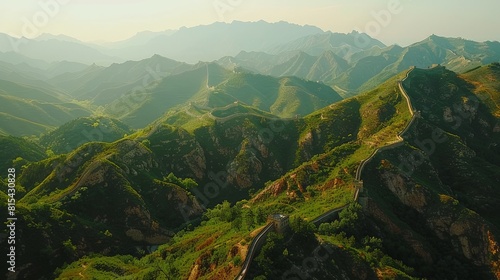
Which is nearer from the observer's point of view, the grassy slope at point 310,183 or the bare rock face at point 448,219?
the grassy slope at point 310,183

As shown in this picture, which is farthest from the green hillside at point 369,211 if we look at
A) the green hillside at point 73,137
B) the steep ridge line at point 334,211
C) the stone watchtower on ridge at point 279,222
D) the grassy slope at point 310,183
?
the green hillside at point 73,137

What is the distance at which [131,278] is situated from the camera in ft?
205

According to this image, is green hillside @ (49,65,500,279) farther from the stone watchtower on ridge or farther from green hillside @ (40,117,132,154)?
green hillside @ (40,117,132,154)

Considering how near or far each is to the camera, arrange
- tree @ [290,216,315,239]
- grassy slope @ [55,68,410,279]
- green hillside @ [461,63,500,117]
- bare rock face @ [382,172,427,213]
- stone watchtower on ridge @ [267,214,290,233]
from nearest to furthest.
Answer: stone watchtower on ridge @ [267,214,290,233] → tree @ [290,216,315,239] → grassy slope @ [55,68,410,279] → bare rock face @ [382,172,427,213] → green hillside @ [461,63,500,117]

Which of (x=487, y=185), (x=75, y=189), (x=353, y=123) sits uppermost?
(x=75, y=189)

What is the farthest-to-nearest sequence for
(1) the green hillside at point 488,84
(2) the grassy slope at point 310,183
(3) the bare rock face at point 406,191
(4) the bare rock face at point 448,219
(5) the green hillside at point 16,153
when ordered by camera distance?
(1) the green hillside at point 488,84 → (5) the green hillside at point 16,153 → (3) the bare rock face at point 406,191 → (4) the bare rock face at point 448,219 → (2) the grassy slope at point 310,183

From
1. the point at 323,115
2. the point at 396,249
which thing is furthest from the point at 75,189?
the point at 323,115

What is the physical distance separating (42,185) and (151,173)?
86.0 feet

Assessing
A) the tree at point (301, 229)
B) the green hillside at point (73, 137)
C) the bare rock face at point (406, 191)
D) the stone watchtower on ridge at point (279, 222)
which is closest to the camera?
the stone watchtower on ridge at point (279, 222)

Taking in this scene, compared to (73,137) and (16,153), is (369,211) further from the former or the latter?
(73,137)

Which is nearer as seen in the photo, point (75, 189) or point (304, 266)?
point (304, 266)

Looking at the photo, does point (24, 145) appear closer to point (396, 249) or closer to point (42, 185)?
point (42, 185)

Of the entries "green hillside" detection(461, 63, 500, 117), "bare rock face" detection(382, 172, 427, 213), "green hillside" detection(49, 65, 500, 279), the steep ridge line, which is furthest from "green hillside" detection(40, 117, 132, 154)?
"green hillside" detection(461, 63, 500, 117)

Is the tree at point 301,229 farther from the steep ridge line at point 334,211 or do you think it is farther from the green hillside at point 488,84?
the green hillside at point 488,84
